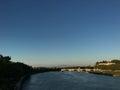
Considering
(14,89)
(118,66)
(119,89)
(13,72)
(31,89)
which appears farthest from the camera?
(118,66)

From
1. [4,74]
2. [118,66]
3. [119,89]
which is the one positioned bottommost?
[119,89]

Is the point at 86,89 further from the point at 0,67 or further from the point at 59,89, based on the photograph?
the point at 0,67

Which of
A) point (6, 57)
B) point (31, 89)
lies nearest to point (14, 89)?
point (31, 89)

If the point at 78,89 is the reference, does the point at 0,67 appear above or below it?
above

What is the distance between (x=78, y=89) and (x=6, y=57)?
267ft

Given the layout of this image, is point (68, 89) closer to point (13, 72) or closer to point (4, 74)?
point (4, 74)

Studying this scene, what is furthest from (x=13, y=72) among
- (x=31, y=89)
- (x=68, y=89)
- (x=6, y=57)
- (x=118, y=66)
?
(x=118, y=66)

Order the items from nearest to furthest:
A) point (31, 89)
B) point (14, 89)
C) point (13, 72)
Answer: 1. point (14, 89)
2. point (31, 89)
3. point (13, 72)

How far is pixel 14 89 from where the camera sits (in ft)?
218

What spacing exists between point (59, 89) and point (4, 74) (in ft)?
117

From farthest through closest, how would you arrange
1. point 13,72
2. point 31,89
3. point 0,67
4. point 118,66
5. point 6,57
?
point 118,66 → point 6,57 → point 13,72 → point 0,67 → point 31,89

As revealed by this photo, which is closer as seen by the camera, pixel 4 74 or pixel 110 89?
pixel 110 89

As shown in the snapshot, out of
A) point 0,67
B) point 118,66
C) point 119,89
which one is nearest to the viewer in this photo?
point 119,89

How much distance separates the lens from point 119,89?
79062mm
